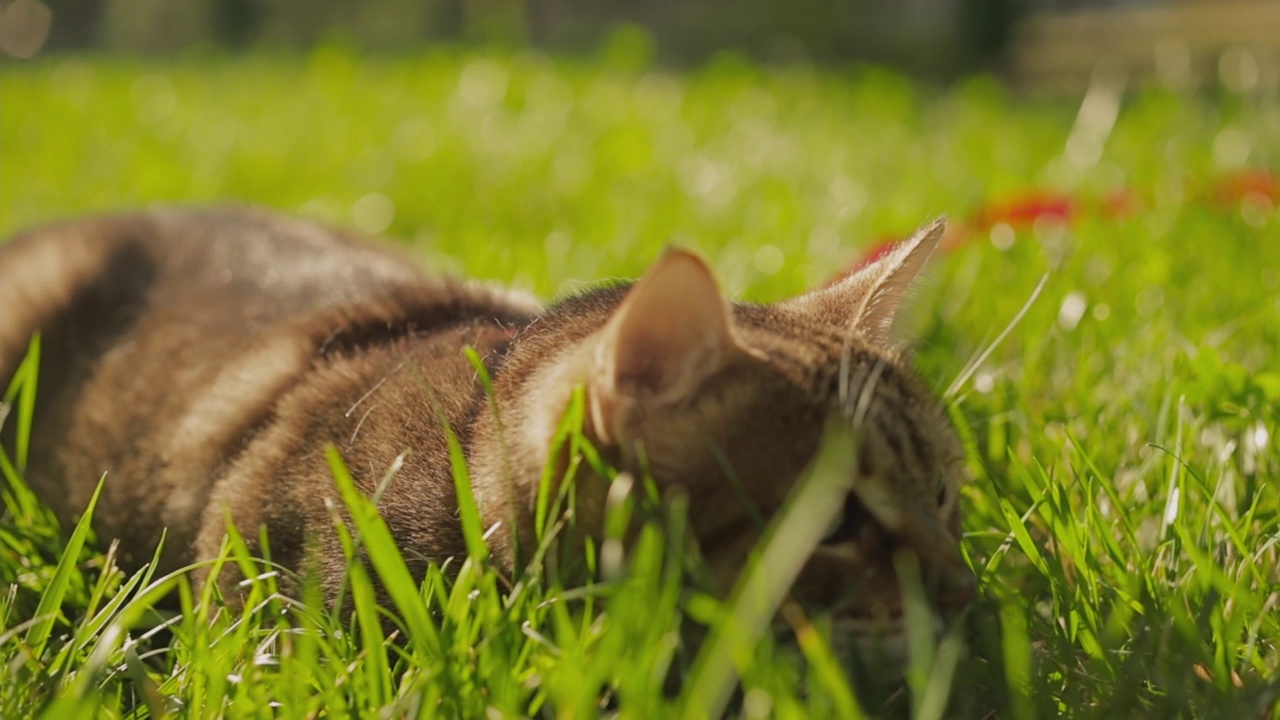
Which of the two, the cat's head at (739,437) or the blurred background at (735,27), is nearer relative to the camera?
the cat's head at (739,437)

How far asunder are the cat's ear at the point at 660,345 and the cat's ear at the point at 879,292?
1.11ft

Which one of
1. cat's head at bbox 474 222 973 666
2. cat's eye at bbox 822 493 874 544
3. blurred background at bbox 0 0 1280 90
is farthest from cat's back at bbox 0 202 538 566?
blurred background at bbox 0 0 1280 90

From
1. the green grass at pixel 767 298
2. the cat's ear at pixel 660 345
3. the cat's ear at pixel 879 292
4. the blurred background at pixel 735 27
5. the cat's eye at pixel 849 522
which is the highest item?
the cat's ear at pixel 660 345

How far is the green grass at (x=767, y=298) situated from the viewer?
1.33 metres

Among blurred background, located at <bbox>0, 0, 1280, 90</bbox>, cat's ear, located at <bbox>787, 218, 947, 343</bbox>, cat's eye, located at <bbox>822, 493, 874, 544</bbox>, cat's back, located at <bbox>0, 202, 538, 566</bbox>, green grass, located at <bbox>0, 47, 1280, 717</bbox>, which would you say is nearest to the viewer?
green grass, located at <bbox>0, 47, 1280, 717</bbox>

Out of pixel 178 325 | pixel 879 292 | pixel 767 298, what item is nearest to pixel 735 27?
pixel 767 298

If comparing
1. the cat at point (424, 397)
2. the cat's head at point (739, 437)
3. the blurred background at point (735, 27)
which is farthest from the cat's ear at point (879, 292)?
the blurred background at point (735, 27)

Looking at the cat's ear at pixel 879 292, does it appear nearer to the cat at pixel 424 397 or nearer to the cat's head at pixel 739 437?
the cat at pixel 424 397

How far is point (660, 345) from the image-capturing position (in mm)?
1438

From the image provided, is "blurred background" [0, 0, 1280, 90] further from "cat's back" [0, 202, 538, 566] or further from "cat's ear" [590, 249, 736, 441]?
"cat's ear" [590, 249, 736, 441]

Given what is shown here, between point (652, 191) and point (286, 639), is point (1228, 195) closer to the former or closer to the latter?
point (652, 191)

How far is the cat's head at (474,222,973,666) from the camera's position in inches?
55.5

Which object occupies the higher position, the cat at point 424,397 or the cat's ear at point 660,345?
the cat's ear at point 660,345

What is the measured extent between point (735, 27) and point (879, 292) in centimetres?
1033
